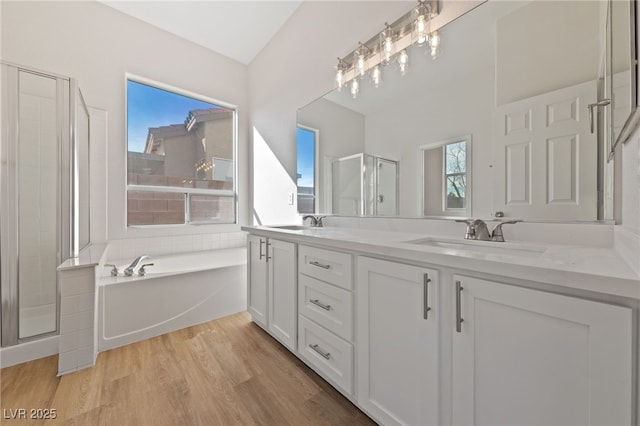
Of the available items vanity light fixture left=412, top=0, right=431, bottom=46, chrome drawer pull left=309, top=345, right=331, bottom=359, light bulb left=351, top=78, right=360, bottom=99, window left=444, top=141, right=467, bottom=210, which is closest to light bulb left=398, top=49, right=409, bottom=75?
vanity light fixture left=412, top=0, right=431, bottom=46

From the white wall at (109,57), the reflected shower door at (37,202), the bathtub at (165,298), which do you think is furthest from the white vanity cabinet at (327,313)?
the white wall at (109,57)

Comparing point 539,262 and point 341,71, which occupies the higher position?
point 341,71

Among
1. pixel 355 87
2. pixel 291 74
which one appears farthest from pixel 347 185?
pixel 291 74

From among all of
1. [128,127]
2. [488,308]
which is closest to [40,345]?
[128,127]

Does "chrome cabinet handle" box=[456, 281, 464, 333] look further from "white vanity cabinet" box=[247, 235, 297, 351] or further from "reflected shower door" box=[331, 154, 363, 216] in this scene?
"reflected shower door" box=[331, 154, 363, 216]

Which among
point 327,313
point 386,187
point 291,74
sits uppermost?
point 291,74

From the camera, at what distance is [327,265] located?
4.47ft

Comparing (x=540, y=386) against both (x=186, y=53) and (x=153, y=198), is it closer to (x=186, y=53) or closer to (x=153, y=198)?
(x=153, y=198)

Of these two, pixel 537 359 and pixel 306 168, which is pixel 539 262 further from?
pixel 306 168

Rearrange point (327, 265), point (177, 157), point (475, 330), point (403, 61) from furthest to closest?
point (177, 157)
point (403, 61)
point (327, 265)
point (475, 330)

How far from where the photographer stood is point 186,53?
117 inches

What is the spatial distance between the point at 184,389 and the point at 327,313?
3.06 ft

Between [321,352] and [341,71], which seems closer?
[321,352]

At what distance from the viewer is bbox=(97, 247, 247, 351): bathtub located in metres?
1.87
